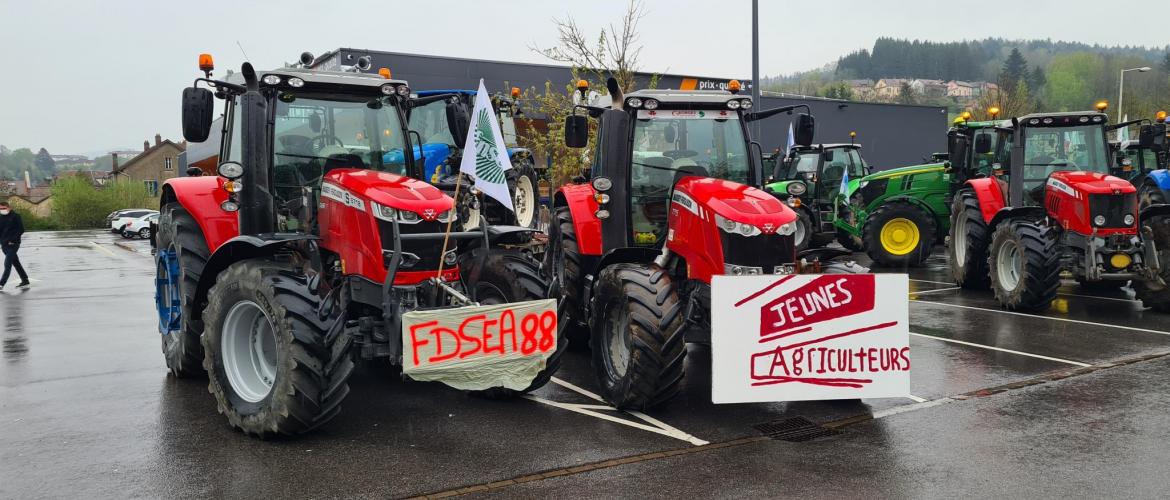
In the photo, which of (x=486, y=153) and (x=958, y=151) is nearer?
(x=486, y=153)

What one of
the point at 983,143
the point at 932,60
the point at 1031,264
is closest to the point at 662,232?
the point at 1031,264

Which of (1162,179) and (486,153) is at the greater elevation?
(486,153)

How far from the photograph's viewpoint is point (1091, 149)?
448 inches

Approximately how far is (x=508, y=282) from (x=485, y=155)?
95 cm

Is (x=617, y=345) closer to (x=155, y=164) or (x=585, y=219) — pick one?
(x=585, y=219)

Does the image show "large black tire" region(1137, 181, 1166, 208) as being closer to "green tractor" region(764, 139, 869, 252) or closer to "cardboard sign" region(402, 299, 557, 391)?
"green tractor" region(764, 139, 869, 252)

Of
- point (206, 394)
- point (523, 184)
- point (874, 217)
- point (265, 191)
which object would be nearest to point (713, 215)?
A: point (265, 191)

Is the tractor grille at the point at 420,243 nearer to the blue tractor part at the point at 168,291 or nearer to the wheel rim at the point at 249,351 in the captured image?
the wheel rim at the point at 249,351

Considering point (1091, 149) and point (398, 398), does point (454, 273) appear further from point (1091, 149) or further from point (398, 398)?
point (1091, 149)

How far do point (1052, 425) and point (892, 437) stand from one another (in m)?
1.20

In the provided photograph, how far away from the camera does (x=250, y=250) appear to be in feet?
20.1

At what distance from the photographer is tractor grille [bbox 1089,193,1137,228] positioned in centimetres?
1013

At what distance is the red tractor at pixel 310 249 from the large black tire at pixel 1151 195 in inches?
441

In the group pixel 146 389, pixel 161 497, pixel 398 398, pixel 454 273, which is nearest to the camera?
pixel 161 497
